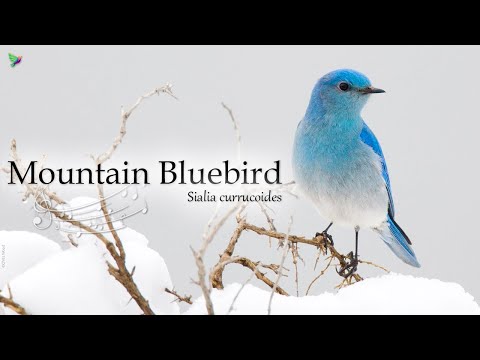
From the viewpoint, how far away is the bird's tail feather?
2.61m

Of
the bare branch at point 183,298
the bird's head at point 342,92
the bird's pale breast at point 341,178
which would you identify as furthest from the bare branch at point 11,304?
the bird's head at point 342,92

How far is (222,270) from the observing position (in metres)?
2.11

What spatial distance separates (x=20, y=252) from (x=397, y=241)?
60.8 inches

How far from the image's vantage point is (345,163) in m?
2.65

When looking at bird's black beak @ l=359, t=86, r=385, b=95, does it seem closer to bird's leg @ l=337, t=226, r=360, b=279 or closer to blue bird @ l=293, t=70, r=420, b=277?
blue bird @ l=293, t=70, r=420, b=277

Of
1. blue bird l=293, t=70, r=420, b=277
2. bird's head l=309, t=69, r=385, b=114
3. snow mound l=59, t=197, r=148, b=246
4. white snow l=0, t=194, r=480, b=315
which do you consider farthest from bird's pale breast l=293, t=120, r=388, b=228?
snow mound l=59, t=197, r=148, b=246

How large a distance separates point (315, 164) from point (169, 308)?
3.00 ft

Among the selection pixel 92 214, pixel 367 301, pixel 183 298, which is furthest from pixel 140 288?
pixel 367 301

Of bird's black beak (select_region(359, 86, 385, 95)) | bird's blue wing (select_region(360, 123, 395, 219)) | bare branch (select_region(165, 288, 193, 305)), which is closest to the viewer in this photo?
bare branch (select_region(165, 288, 193, 305))

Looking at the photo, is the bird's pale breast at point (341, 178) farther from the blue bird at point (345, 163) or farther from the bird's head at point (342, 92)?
the bird's head at point (342, 92)

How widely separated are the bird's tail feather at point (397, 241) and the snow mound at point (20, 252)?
4.64 feet
